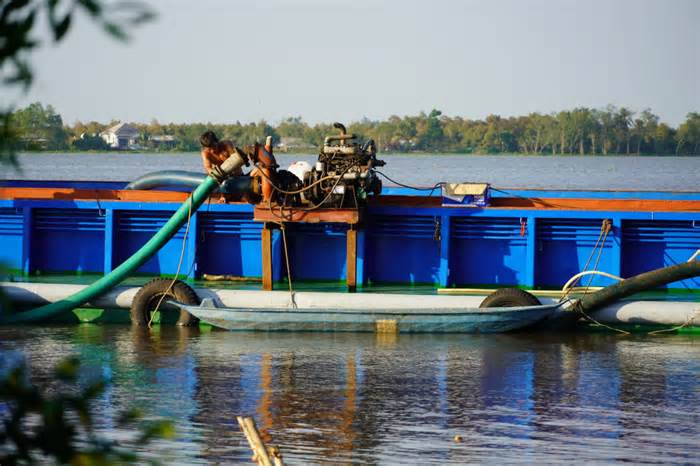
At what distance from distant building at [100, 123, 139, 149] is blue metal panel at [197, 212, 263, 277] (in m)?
55.3

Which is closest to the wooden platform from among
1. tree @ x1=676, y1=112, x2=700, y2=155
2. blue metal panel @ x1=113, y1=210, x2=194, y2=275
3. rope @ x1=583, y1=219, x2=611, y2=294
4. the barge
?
the barge

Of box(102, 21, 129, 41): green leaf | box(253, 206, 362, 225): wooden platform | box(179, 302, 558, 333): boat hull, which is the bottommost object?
box(179, 302, 558, 333): boat hull

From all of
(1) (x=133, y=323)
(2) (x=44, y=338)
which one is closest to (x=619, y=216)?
(1) (x=133, y=323)

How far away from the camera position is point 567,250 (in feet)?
49.3

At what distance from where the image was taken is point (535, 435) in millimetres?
9750

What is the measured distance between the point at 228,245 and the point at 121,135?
2236 inches

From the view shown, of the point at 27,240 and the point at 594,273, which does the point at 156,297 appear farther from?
the point at 594,273

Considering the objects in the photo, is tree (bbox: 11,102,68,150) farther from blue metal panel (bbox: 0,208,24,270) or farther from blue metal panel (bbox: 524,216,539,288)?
A: blue metal panel (bbox: 0,208,24,270)

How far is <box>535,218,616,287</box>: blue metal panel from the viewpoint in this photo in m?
14.9

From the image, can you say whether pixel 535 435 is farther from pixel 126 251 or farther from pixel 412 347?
pixel 126 251

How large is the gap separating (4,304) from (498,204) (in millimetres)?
13005

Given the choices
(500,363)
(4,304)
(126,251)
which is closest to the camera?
(4,304)

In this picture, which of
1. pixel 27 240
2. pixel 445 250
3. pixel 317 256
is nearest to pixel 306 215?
pixel 317 256

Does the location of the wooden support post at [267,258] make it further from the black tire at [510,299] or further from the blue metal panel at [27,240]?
the blue metal panel at [27,240]
